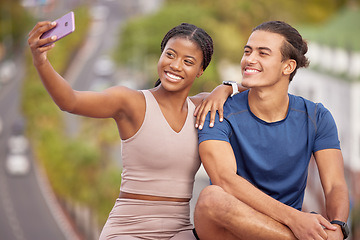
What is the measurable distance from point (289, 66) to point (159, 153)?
0.85 metres

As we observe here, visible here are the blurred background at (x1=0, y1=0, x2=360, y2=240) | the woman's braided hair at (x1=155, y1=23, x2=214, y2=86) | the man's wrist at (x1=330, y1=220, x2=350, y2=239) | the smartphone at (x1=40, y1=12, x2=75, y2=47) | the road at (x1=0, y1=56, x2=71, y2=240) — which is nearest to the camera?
the smartphone at (x1=40, y1=12, x2=75, y2=47)

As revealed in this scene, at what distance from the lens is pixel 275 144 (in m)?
3.56

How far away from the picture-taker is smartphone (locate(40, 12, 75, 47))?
296 cm

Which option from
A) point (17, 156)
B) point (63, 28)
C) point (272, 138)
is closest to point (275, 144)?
point (272, 138)

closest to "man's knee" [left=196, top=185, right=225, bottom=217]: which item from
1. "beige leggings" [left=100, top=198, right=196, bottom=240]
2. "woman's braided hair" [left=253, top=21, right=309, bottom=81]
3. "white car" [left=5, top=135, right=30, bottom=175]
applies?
"beige leggings" [left=100, top=198, right=196, bottom=240]

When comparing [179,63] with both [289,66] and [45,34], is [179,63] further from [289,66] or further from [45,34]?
[45,34]

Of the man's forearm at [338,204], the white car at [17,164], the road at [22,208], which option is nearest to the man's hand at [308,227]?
the man's forearm at [338,204]

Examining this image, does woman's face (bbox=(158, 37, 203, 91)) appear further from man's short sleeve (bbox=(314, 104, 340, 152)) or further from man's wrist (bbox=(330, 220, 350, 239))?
man's wrist (bbox=(330, 220, 350, 239))

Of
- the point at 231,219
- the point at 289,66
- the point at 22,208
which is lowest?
the point at 22,208

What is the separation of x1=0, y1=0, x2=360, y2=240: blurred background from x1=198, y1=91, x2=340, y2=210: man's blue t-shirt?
17611mm

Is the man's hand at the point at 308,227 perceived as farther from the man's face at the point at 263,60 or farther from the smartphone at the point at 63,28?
the smartphone at the point at 63,28

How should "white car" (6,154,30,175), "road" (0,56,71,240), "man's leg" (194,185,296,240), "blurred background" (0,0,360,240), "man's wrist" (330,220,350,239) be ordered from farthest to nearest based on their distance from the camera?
"white car" (6,154,30,175)
"road" (0,56,71,240)
"blurred background" (0,0,360,240)
"man's wrist" (330,220,350,239)
"man's leg" (194,185,296,240)

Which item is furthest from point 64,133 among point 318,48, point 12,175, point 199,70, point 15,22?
point 199,70

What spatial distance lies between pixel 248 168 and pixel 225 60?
43.7 meters
